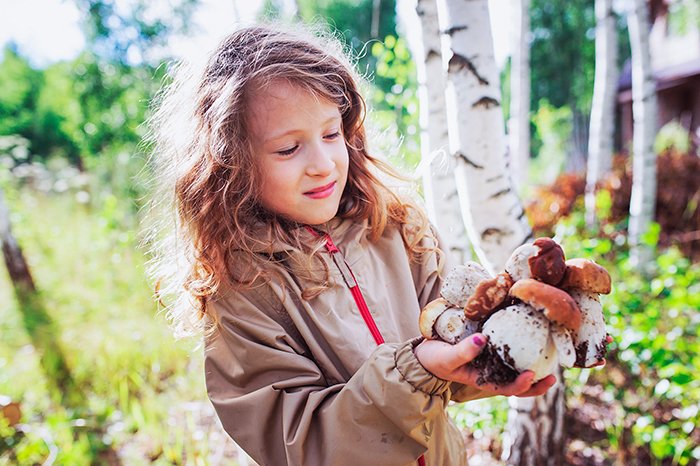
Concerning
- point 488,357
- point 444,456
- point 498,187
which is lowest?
point 444,456

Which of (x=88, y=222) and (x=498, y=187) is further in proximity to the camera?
(x=88, y=222)

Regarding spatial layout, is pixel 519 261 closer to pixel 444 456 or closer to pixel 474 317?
pixel 474 317

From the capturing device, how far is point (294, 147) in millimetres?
1338

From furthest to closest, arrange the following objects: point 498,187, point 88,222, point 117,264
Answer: point 88,222
point 117,264
point 498,187

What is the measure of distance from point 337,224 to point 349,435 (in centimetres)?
66

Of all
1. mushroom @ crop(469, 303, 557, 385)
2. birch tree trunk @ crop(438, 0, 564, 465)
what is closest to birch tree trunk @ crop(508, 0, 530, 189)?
birch tree trunk @ crop(438, 0, 564, 465)

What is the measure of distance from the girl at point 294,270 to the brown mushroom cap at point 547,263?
0.27 meters

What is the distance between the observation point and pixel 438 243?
1.71 metres

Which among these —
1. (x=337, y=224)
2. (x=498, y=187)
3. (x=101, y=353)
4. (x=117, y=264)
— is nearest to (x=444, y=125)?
(x=498, y=187)

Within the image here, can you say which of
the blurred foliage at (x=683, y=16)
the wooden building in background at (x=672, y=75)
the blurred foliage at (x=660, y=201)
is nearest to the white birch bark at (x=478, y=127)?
the blurred foliage at (x=660, y=201)

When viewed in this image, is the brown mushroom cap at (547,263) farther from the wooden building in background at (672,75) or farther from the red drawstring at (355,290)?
the wooden building in background at (672,75)

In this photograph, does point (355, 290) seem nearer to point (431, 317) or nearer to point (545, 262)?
point (431, 317)

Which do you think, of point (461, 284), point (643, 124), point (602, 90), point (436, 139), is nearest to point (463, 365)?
point (461, 284)

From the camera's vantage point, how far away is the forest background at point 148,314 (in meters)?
2.46
